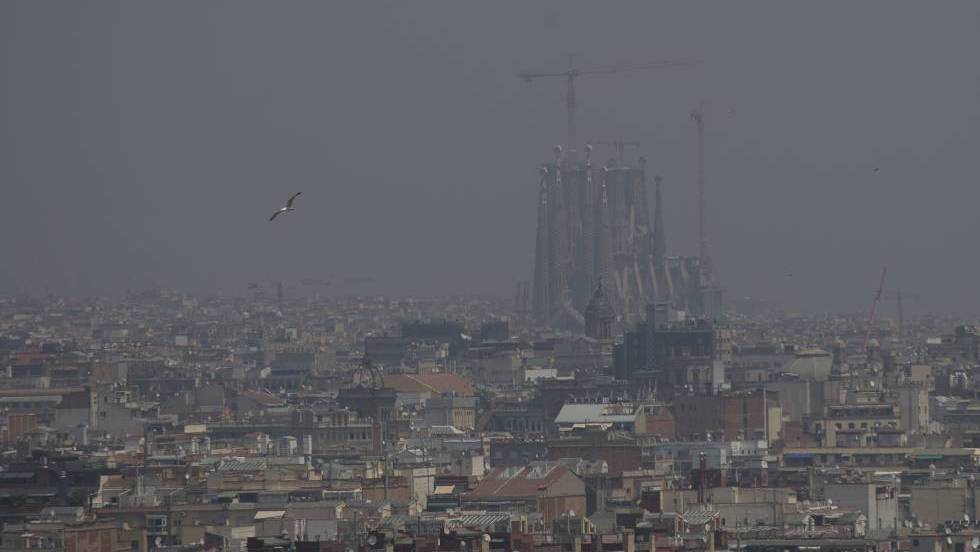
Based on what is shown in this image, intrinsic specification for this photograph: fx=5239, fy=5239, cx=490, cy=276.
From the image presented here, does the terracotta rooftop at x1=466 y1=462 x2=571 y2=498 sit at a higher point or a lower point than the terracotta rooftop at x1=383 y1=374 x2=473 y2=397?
lower

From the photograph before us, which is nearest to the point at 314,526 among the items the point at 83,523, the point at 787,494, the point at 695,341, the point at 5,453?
the point at 83,523

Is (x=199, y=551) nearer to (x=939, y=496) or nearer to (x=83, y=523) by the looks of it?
(x=83, y=523)

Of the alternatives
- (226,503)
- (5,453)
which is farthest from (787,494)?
(5,453)

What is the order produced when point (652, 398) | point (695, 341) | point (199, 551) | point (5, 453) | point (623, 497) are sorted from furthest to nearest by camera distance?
point (695, 341) → point (652, 398) → point (5, 453) → point (623, 497) → point (199, 551)

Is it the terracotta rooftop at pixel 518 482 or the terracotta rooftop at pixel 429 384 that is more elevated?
the terracotta rooftop at pixel 429 384

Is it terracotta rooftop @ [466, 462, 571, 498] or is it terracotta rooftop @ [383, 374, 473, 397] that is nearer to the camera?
terracotta rooftop @ [466, 462, 571, 498]

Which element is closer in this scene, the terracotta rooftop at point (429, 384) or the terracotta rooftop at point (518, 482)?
the terracotta rooftop at point (518, 482)

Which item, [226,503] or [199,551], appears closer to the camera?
[199,551]

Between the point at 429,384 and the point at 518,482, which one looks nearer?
the point at 518,482

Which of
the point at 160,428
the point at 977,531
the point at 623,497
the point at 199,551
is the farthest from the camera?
the point at 160,428

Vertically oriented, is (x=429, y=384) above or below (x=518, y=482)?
above
